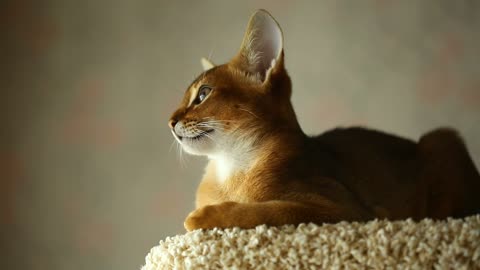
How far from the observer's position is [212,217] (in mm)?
984

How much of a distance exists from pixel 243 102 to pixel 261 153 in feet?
0.36

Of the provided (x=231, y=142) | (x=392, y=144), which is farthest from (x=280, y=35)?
(x=392, y=144)

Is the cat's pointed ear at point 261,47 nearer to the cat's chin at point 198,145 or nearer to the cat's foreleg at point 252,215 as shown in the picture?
the cat's chin at point 198,145

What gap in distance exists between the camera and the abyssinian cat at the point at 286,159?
1119 millimetres

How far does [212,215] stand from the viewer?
985 mm

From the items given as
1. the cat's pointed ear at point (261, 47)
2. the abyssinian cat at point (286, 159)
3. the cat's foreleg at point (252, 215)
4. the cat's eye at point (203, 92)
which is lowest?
the cat's foreleg at point (252, 215)

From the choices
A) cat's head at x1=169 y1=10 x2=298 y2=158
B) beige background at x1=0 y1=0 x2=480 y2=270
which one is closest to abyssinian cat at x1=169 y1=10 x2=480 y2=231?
cat's head at x1=169 y1=10 x2=298 y2=158

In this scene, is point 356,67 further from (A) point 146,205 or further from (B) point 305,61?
(A) point 146,205

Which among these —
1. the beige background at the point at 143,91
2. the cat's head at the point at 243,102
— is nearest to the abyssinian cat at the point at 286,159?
the cat's head at the point at 243,102

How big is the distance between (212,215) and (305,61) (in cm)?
104

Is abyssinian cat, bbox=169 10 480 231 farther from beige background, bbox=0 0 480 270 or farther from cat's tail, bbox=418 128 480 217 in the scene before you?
beige background, bbox=0 0 480 270

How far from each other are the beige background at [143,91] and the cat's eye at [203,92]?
2.37ft

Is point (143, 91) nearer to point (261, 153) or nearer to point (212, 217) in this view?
point (261, 153)

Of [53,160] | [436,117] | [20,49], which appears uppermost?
[20,49]
